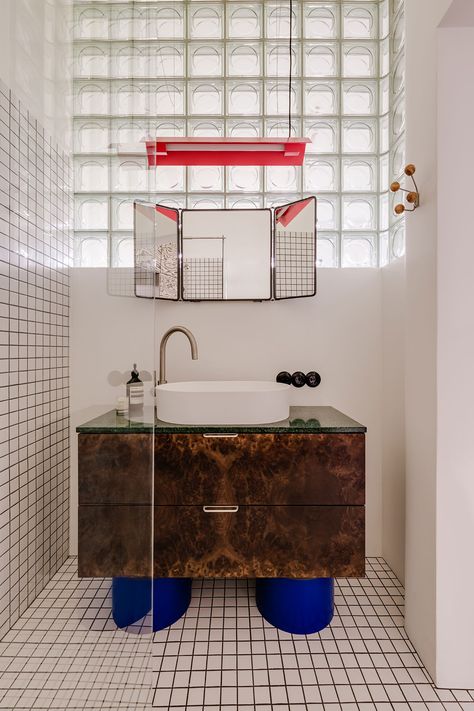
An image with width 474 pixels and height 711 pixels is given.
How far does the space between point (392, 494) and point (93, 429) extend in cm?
146

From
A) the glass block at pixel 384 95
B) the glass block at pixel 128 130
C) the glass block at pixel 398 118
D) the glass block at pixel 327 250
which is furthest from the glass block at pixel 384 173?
the glass block at pixel 128 130

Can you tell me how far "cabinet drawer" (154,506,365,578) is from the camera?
4.36ft

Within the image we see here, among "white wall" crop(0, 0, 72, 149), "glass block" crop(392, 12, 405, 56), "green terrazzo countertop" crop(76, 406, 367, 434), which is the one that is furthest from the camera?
"glass block" crop(392, 12, 405, 56)

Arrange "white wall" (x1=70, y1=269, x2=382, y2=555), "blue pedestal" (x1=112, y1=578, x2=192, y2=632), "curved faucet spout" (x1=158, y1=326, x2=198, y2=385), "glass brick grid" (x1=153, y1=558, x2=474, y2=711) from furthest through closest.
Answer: "white wall" (x1=70, y1=269, x2=382, y2=555)
"curved faucet spout" (x1=158, y1=326, x2=198, y2=385)
"glass brick grid" (x1=153, y1=558, x2=474, y2=711)
"blue pedestal" (x1=112, y1=578, x2=192, y2=632)

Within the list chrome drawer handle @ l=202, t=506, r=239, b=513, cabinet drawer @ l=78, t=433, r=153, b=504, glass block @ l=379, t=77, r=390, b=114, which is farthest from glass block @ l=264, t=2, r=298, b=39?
chrome drawer handle @ l=202, t=506, r=239, b=513

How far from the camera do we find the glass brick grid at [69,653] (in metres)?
0.61

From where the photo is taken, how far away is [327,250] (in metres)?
1.96

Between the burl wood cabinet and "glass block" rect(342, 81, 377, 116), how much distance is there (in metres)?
1.58

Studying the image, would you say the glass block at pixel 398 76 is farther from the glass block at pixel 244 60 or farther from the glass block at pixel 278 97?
the glass block at pixel 244 60

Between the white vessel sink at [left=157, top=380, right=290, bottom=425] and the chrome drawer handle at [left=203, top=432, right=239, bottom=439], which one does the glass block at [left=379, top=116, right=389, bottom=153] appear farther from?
the chrome drawer handle at [left=203, top=432, right=239, bottom=439]

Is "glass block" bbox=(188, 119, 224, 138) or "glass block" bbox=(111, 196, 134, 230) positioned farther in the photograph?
"glass block" bbox=(188, 119, 224, 138)

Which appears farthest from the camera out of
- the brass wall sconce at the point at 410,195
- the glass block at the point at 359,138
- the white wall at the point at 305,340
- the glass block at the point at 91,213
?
the glass block at the point at 359,138

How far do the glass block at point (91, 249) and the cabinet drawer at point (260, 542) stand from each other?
3.08ft

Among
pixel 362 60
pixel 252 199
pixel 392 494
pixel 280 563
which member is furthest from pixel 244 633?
pixel 362 60
